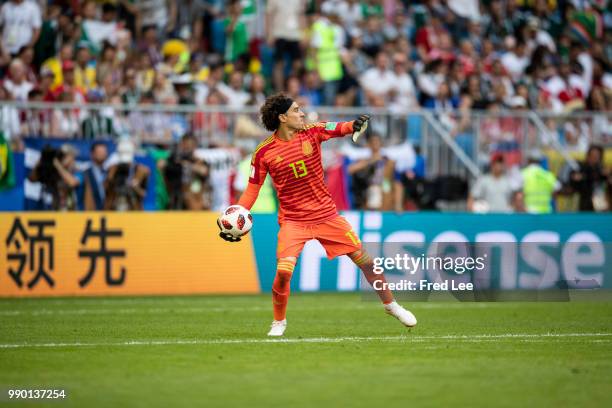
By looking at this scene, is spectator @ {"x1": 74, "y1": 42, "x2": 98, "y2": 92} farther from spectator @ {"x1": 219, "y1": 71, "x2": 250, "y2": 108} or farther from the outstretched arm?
the outstretched arm

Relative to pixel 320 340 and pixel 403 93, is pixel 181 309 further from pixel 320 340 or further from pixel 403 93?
pixel 403 93

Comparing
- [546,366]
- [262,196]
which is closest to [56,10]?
[262,196]

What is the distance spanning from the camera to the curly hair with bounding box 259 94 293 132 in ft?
40.0

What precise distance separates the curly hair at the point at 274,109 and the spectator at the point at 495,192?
404 inches

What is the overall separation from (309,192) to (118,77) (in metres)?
10.1

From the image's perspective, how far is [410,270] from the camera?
50.6 ft

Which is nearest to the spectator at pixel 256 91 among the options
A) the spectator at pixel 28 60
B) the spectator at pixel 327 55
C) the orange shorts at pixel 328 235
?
the spectator at pixel 327 55

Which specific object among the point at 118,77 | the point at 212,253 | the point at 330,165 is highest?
the point at 118,77

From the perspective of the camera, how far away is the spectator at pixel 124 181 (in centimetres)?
1964

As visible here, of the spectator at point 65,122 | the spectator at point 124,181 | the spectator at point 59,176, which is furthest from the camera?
the spectator at point 65,122

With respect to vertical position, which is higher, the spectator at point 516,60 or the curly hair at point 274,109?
the spectator at point 516,60

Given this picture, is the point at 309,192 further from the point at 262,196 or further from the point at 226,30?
the point at 226,30

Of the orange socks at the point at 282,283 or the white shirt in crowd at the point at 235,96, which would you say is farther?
the white shirt in crowd at the point at 235,96

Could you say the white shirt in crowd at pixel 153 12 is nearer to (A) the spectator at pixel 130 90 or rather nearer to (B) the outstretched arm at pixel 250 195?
(A) the spectator at pixel 130 90
